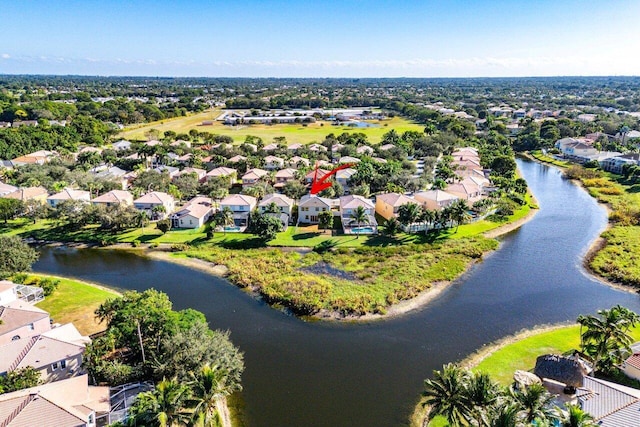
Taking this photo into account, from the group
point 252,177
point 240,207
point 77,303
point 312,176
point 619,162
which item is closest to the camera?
point 77,303

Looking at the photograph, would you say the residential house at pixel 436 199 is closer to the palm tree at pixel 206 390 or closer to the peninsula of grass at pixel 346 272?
the peninsula of grass at pixel 346 272

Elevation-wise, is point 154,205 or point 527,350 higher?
point 154,205

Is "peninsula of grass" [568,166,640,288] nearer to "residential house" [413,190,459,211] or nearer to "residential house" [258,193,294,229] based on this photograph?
"residential house" [413,190,459,211]

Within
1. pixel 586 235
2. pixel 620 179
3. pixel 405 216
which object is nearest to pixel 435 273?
pixel 405 216

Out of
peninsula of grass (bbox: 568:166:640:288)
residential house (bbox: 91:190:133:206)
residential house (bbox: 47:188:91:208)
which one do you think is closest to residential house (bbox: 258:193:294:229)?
residential house (bbox: 91:190:133:206)

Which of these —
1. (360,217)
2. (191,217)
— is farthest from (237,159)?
(360,217)

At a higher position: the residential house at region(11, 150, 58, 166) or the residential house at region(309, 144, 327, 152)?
the residential house at region(309, 144, 327, 152)

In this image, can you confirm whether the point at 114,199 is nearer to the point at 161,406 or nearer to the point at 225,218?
the point at 225,218
